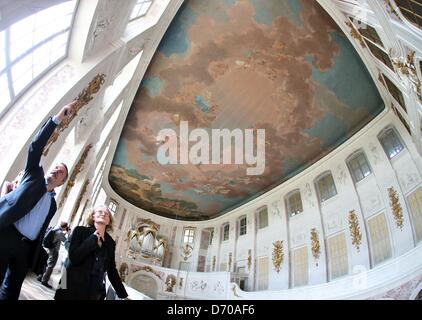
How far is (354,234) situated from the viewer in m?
12.3

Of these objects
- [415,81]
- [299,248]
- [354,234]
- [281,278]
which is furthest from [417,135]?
[281,278]

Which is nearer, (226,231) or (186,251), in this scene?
(226,231)

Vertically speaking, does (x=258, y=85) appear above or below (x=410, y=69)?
above

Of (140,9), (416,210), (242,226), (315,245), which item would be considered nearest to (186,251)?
(242,226)

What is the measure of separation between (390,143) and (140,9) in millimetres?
11301

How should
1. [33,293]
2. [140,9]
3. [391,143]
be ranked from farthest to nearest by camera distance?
[391,143] < [140,9] < [33,293]

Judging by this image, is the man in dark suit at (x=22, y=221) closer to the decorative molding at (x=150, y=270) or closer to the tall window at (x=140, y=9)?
the tall window at (x=140, y=9)

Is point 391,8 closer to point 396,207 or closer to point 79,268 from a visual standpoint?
point 396,207

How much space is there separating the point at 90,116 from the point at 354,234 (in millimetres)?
11555

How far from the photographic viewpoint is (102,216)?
204cm

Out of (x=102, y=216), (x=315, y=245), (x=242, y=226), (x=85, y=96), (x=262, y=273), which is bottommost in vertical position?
(x=102, y=216)
